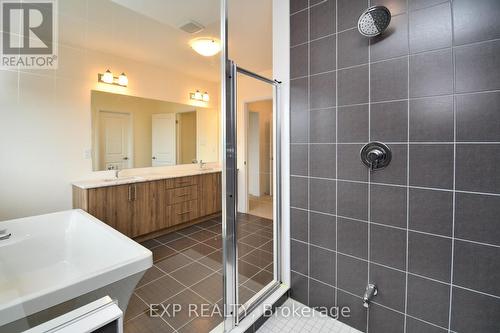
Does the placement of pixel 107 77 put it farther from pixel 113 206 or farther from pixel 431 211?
pixel 431 211

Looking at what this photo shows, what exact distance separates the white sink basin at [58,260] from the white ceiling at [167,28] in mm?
1195

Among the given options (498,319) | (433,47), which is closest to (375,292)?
(498,319)

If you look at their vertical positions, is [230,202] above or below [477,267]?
above

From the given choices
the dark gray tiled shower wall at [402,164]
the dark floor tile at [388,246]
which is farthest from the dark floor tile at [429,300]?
the dark floor tile at [388,246]

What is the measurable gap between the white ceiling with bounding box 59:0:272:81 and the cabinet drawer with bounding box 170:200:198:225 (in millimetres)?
1929

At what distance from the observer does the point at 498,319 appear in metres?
1.08

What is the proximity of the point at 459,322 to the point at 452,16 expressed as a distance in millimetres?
1617

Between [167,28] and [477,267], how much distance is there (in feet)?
10.3

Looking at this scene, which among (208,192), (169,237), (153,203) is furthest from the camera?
(208,192)

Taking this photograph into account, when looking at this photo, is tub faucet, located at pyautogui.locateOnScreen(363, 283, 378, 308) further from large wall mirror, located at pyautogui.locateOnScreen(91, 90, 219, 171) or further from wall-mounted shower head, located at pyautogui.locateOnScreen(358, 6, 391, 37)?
large wall mirror, located at pyautogui.locateOnScreen(91, 90, 219, 171)

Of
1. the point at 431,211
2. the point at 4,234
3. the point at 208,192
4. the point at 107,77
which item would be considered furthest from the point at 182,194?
the point at 431,211

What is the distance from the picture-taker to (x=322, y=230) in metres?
1.61

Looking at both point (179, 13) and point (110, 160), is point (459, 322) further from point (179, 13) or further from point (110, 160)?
point (179, 13)

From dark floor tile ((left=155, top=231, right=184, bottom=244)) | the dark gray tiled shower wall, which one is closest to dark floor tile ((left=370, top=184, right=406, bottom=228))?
the dark gray tiled shower wall
